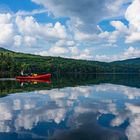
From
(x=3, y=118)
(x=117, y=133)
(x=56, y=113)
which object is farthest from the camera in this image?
(x=56, y=113)

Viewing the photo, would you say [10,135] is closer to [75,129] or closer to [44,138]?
[44,138]

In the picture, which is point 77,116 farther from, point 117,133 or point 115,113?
point 117,133

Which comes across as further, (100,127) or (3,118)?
(3,118)

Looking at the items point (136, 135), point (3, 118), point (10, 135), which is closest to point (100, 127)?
point (136, 135)

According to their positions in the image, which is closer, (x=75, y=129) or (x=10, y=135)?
(x=10, y=135)

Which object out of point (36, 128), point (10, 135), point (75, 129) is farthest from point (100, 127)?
point (10, 135)

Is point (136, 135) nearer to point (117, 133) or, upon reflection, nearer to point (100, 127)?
point (117, 133)

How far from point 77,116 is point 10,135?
42.9ft

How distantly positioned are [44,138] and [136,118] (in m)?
16.0

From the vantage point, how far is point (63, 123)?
33.9 metres

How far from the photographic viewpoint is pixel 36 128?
30906mm

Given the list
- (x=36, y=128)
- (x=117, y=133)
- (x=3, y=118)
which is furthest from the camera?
(x=3, y=118)

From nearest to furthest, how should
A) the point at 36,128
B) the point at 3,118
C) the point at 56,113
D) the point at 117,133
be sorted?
the point at 117,133
the point at 36,128
the point at 3,118
the point at 56,113

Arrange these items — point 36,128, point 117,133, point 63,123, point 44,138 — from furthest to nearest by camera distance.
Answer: point 63,123 < point 36,128 < point 117,133 < point 44,138
